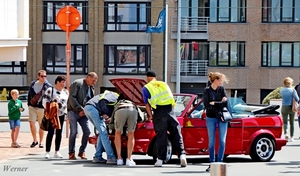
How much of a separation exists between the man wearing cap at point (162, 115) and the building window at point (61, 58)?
35540 mm

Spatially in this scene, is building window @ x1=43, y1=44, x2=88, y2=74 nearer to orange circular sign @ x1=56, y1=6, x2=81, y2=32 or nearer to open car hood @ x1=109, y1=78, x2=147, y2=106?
orange circular sign @ x1=56, y1=6, x2=81, y2=32

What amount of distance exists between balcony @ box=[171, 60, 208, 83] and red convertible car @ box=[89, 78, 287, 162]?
32464mm

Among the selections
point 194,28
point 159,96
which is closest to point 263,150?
point 159,96

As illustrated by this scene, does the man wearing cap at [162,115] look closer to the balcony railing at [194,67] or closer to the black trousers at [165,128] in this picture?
the black trousers at [165,128]

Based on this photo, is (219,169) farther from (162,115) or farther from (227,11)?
(227,11)

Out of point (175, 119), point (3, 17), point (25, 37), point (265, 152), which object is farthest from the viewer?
point (25, 37)

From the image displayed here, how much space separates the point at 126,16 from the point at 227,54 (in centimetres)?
705

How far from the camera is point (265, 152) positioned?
50.1 ft

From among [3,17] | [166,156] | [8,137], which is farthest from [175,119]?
[8,137]

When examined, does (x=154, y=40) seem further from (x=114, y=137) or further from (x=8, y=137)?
(x=114, y=137)

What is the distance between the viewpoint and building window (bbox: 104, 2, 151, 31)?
48.7m

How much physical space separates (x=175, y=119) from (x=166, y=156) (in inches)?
30.4

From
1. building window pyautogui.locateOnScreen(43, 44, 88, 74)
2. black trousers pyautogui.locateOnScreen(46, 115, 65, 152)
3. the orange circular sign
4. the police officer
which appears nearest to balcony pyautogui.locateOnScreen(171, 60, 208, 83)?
building window pyautogui.locateOnScreen(43, 44, 88, 74)

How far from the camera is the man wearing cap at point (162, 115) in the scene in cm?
1366
